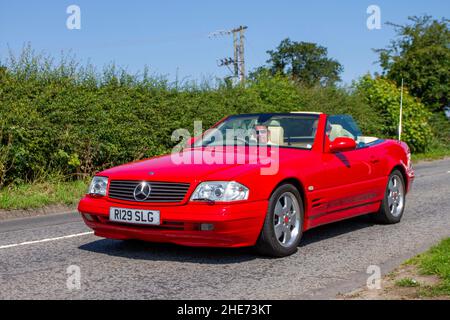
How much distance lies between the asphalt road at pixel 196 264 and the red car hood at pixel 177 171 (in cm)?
82

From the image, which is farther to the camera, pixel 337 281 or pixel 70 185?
pixel 70 185

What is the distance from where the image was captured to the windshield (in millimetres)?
7922

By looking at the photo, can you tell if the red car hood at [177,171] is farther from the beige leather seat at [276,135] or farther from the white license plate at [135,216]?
the beige leather seat at [276,135]

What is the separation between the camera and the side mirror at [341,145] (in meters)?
7.79

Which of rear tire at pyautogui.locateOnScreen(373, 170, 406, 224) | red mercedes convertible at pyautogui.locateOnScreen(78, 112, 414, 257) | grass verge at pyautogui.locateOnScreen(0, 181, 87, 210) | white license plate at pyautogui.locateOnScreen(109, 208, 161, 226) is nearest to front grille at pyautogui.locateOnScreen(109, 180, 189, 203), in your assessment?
red mercedes convertible at pyautogui.locateOnScreen(78, 112, 414, 257)

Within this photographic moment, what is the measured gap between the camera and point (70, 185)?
43.5ft

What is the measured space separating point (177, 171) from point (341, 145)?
6.84ft

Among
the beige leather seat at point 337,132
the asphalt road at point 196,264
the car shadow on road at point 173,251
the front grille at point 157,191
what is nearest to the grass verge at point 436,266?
the asphalt road at point 196,264

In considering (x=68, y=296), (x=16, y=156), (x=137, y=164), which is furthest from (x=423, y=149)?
(x=68, y=296)

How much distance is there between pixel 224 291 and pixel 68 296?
48.0 inches

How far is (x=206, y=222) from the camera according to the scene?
6305mm

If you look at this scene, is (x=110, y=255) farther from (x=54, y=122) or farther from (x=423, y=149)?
(x=423, y=149)
